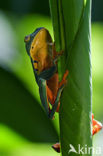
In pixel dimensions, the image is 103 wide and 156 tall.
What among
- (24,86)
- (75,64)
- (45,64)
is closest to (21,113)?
(24,86)

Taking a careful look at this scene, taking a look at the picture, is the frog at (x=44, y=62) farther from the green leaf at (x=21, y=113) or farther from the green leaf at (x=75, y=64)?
the green leaf at (x=21, y=113)

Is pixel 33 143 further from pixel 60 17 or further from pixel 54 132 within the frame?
pixel 60 17

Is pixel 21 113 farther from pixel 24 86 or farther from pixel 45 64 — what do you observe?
pixel 45 64

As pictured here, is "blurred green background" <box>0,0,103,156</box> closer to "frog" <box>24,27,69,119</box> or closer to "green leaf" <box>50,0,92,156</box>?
"frog" <box>24,27,69,119</box>

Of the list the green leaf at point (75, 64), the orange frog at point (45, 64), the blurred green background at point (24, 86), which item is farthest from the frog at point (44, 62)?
the blurred green background at point (24, 86)

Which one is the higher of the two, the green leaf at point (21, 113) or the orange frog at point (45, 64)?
the orange frog at point (45, 64)

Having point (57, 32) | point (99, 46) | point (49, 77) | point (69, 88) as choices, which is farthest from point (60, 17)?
point (99, 46)
